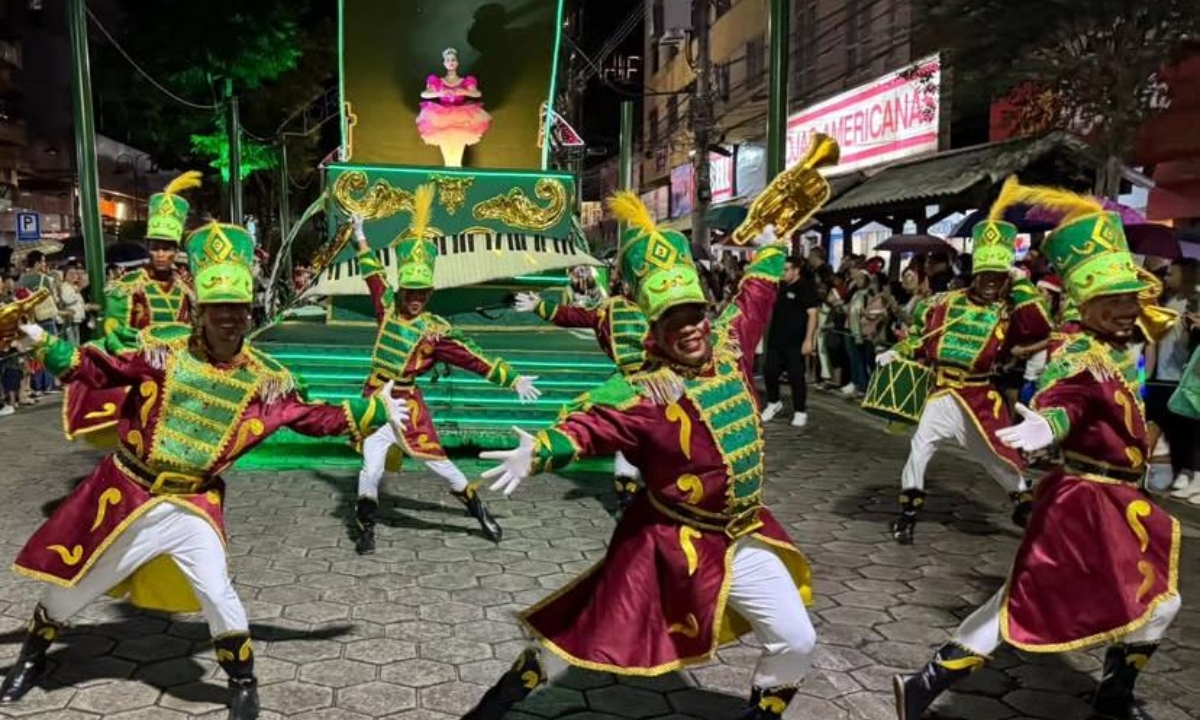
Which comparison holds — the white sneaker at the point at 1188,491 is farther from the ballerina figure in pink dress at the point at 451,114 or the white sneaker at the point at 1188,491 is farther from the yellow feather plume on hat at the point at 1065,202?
the ballerina figure in pink dress at the point at 451,114

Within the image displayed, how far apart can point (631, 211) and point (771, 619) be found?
4.99 feet

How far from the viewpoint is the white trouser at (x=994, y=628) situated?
3635 mm

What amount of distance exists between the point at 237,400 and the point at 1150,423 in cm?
732

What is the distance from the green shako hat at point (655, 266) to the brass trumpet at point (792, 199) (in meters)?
1.03

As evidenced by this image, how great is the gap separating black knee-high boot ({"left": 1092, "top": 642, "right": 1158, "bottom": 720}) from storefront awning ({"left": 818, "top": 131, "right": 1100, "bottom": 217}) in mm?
8641

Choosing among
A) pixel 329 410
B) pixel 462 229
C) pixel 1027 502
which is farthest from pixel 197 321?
pixel 462 229

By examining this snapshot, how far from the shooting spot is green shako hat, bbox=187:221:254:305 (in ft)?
12.7

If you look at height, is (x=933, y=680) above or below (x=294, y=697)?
above

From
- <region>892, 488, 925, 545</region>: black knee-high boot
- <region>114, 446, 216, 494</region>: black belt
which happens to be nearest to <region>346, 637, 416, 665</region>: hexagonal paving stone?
<region>114, 446, 216, 494</region>: black belt

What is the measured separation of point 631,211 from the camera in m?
3.70

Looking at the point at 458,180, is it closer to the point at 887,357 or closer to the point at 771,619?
the point at 887,357

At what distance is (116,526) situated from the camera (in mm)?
3852

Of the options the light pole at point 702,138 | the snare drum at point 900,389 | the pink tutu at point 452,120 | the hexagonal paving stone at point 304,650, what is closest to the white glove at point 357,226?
the hexagonal paving stone at point 304,650

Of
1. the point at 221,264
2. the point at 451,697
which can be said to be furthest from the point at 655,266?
the point at 451,697
